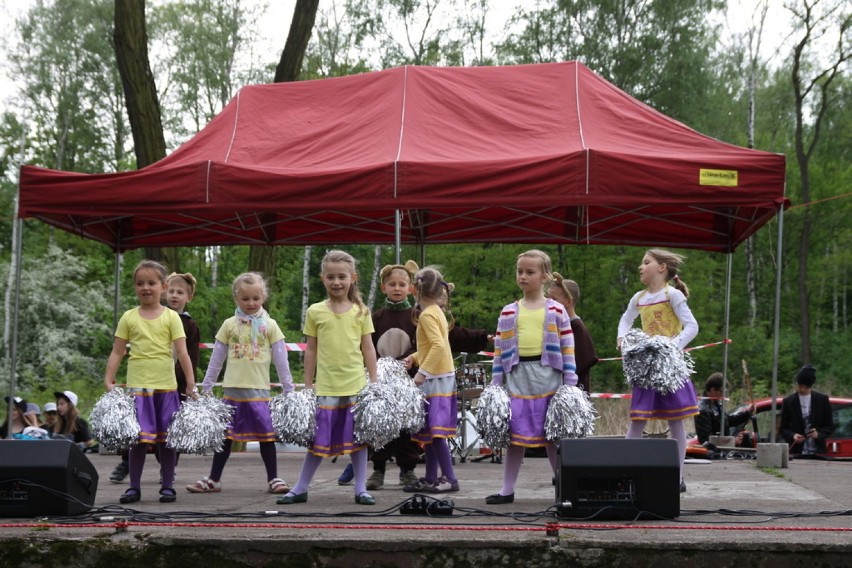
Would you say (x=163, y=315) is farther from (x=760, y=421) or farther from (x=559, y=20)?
(x=559, y=20)

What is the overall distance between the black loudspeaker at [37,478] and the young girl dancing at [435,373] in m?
2.37

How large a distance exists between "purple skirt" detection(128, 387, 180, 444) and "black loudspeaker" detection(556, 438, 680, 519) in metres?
2.74

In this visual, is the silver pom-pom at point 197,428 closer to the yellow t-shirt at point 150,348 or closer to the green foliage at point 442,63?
the yellow t-shirt at point 150,348

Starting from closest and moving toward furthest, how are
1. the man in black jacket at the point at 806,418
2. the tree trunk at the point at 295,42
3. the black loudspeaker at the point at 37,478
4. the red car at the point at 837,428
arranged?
the black loudspeaker at the point at 37,478 → the man in black jacket at the point at 806,418 → the red car at the point at 837,428 → the tree trunk at the point at 295,42

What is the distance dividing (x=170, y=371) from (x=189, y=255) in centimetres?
3078

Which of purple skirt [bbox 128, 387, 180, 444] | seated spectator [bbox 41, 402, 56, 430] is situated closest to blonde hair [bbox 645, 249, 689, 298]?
purple skirt [bbox 128, 387, 180, 444]

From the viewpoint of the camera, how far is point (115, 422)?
6.48 m

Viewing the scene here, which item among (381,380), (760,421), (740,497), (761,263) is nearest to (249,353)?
(381,380)

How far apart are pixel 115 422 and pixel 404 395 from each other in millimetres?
1809

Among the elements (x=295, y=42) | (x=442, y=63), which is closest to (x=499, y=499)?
(x=295, y=42)

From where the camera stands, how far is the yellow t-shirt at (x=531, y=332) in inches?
254

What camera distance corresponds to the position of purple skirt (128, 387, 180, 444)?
6707 mm

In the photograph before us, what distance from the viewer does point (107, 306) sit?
33344 millimetres

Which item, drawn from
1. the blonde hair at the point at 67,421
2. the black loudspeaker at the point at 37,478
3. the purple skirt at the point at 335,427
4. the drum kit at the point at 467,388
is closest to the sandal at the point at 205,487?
the purple skirt at the point at 335,427
